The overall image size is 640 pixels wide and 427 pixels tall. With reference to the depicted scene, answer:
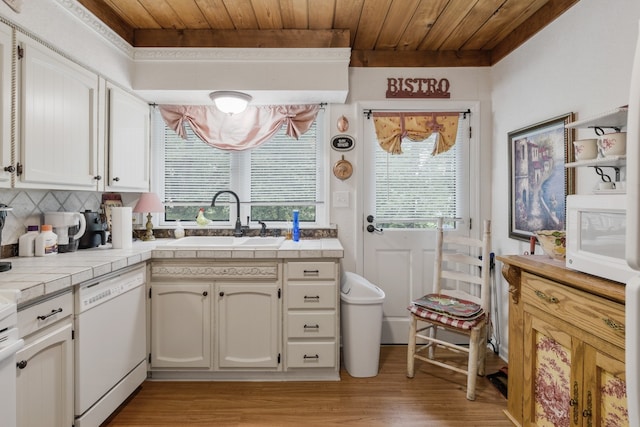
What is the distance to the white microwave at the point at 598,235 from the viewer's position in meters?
1.25

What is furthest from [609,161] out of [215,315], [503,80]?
[215,315]

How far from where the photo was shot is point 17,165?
164cm

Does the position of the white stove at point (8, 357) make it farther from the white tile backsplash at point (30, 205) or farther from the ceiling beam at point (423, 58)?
the ceiling beam at point (423, 58)

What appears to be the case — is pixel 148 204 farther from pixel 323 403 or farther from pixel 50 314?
pixel 323 403

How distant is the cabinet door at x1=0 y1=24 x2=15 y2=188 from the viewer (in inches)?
60.8

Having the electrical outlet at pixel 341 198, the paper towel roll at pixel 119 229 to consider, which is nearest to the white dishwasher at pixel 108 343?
the paper towel roll at pixel 119 229

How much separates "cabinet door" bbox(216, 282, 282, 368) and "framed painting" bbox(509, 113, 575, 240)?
1.78 m

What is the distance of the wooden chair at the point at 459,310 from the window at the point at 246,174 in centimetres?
109

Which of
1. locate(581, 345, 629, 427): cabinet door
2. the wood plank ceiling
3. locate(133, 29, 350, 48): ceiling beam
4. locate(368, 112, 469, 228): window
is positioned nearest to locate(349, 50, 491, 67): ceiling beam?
the wood plank ceiling

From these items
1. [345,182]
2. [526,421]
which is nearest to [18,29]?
[345,182]

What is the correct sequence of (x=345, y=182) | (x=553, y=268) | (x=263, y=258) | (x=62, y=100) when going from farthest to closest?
1. (x=345, y=182)
2. (x=263, y=258)
3. (x=62, y=100)
4. (x=553, y=268)

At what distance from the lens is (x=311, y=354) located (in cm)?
232

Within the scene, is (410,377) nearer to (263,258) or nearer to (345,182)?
(263,258)

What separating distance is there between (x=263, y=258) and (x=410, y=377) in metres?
1.33
